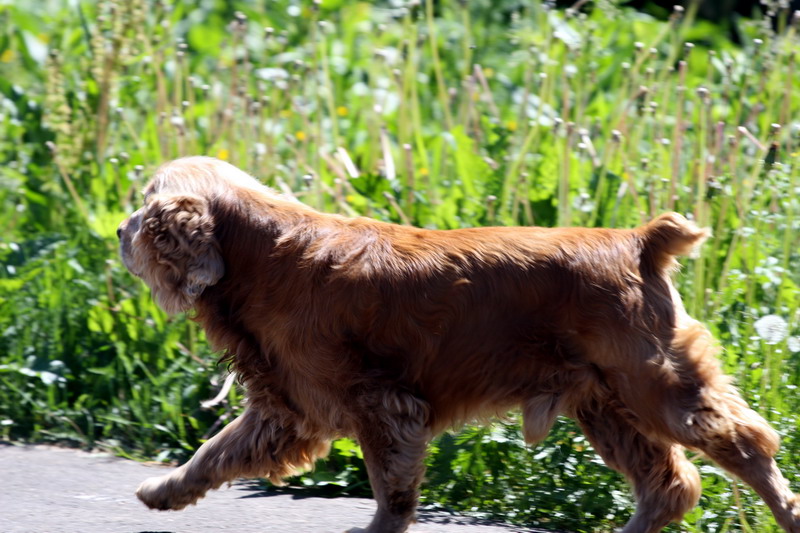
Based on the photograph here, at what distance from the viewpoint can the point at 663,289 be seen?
379 cm

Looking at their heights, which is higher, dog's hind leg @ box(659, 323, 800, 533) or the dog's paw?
dog's hind leg @ box(659, 323, 800, 533)

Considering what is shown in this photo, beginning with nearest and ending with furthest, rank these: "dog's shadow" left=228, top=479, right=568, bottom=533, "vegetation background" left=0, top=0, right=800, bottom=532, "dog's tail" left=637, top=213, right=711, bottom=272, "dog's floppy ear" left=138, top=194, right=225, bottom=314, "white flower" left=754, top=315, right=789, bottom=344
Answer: "dog's tail" left=637, top=213, right=711, bottom=272 → "dog's floppy ear" left=138, top=194, right=225, bottom=314 → "dog's shadow" left=228, top=479, right=568, bottom=533 → "vegetation background" left=0, top=0, right=800, bottom=532 → "white flower" left=754, top=315, right=789, bottom=344

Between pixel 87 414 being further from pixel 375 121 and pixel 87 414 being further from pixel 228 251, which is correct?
pixel 375 121

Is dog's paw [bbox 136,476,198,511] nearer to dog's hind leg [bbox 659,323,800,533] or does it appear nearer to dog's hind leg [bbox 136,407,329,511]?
dog's hind leg [bbox 136,407,329,511]

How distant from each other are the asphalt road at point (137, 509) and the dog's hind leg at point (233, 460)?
0.21m

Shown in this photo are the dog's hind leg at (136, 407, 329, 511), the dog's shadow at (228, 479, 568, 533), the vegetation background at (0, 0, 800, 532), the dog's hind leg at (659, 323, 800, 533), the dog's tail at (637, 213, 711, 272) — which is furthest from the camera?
the vegetation background at (0, 0, 800, 532)

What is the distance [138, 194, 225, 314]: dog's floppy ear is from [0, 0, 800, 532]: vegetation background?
49.9 inches

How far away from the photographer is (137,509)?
14.6ft

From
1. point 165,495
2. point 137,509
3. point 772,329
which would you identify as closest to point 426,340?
point 165,495

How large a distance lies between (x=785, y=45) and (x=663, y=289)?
2843 millimetres

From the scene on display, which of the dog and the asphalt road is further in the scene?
the asphalt road

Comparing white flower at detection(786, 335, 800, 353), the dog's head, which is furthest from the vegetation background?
the dog's head

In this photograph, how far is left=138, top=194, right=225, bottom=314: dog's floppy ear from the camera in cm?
391

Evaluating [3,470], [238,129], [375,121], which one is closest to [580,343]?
[3,470]
